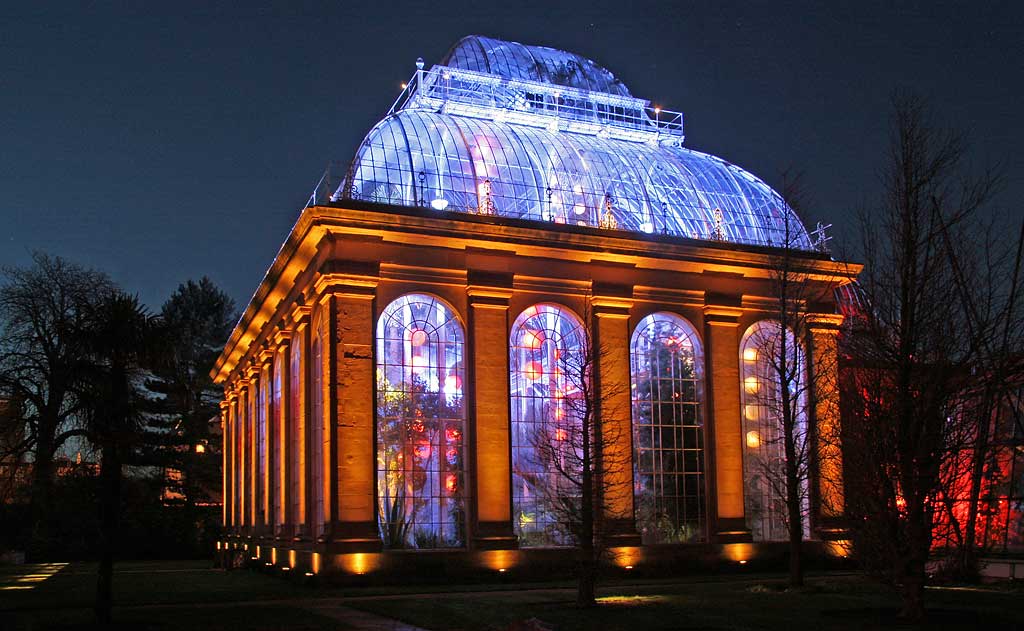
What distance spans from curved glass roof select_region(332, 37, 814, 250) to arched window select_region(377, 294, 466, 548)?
445cm

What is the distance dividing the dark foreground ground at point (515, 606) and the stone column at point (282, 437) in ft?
20.7

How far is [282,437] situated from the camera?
45.1 metres

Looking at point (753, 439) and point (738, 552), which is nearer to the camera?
point (738, 552)

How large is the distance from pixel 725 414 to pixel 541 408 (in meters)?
7.49

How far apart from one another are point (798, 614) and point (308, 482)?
19635 millimetres

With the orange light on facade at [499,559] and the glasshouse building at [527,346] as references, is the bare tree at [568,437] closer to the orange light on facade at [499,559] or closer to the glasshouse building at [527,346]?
the glasshouse building at [527,346]

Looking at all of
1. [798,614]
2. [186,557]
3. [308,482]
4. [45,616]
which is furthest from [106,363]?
[186,557]

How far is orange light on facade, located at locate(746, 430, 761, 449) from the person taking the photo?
139 feet

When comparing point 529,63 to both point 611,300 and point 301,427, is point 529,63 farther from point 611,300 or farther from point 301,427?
point 301,427

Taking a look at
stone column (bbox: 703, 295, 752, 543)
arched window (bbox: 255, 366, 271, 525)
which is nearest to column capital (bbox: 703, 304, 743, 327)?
stone column (bbox: 703, 295, 752, 543)

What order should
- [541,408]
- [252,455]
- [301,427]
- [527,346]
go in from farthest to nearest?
[252,455] → [301,427] → [527,346] → [541,408]

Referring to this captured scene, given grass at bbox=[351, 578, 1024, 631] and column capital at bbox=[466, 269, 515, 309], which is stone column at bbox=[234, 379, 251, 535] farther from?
grass at bbox=[351, 578, 1024, 631]

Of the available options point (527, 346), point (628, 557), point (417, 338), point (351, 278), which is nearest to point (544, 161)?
point (527, 346)

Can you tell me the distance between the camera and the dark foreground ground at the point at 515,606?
23.0 meters
